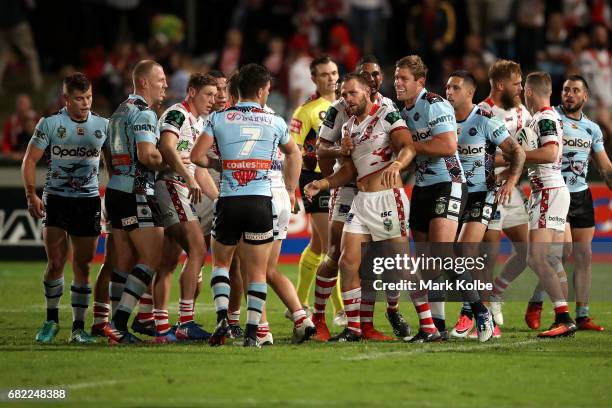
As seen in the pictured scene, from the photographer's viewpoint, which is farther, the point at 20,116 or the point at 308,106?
the point at 20,116

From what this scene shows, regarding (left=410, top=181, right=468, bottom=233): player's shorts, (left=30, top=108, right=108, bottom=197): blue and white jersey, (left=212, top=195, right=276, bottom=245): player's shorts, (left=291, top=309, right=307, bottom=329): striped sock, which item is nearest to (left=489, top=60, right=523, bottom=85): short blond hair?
(left=410, top=181, right=468, bottom=233): player's shorts

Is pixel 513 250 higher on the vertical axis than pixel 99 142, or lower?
lower

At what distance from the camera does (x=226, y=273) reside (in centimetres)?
1089

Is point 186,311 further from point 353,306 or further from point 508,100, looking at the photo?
point 508,100

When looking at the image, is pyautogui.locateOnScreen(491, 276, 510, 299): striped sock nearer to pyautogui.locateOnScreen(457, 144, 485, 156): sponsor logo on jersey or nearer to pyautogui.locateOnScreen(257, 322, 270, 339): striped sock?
pyautogui.locateOnScreen(457, 144, 485, 156): sponsor logo on jersey

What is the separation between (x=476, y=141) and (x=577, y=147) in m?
1.57

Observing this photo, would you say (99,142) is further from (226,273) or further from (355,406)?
(355,406)

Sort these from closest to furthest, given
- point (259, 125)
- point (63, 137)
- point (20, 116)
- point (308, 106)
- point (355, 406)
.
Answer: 1. point (355, 406)
2. point (259, 125)
3. point (63, 137)
4. point (308, 106)
5. point (20, 116)

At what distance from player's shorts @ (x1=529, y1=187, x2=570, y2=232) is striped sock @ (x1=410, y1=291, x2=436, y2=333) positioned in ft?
5.91

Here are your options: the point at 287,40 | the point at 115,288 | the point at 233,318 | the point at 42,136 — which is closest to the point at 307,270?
the point at 233,318

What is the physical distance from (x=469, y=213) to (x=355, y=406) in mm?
4271

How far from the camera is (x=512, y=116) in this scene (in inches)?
497

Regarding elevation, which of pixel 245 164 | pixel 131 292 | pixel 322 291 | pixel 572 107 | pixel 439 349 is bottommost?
pixel 439 349

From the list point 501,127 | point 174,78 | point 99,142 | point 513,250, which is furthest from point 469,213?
point 174,78
